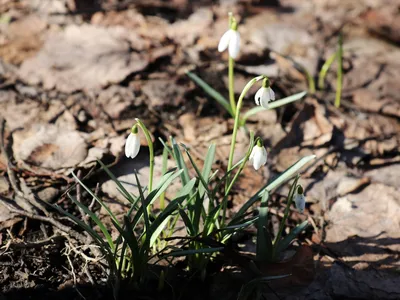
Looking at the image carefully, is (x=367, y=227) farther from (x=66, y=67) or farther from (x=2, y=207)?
(x=66, y=67)

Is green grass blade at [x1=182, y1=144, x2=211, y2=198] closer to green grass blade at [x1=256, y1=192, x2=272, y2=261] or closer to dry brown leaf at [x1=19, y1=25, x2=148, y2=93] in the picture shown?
green grass blade at [x1=256, y1=192, x2=272, y2=261]

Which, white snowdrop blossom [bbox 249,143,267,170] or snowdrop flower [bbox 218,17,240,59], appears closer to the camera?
white snowdrop blossom [bbox 249,143,267,170]

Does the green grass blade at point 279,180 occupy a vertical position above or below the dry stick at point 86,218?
above

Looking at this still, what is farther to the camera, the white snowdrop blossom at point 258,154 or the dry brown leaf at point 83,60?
the dry brown leaf at point 83,60

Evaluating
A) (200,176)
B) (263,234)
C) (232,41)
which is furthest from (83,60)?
(263,234)

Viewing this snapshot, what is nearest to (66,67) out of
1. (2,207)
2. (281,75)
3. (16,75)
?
(16,75)

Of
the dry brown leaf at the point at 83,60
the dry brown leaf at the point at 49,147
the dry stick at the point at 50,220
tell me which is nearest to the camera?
the dry stick at the point at 50,220

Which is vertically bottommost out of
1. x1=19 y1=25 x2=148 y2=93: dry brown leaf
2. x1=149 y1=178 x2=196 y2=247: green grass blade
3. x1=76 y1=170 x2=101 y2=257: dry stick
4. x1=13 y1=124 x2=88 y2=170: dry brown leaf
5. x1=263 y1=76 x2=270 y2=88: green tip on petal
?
x1=76 y1=170 x2=101 y2=257: dry stick

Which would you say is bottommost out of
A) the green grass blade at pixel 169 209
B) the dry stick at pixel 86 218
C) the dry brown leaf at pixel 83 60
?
the dry stick at pixel 86 218

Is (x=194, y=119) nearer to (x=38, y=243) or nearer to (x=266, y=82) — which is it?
(x=266, y=82)

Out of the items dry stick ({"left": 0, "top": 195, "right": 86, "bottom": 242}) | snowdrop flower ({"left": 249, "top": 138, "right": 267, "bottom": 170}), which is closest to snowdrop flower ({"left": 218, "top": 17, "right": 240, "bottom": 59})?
snowdrop flower ({"left": 249, "top": 138, "right": 267, "bottom": 170})

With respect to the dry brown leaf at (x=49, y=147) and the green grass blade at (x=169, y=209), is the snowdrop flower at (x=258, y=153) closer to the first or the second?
the green grass blade at (x=169, y=209)

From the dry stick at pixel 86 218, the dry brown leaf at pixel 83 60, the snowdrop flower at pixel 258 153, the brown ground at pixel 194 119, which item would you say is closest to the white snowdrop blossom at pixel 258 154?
the snowdrop flower at pixel 258 153

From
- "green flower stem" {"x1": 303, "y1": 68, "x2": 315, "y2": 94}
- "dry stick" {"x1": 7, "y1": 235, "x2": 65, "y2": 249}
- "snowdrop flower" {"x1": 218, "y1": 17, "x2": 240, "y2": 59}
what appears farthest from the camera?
"green flower stem" {"x1": 303, "y1": 68, "x2": 315, "y2": 94}
